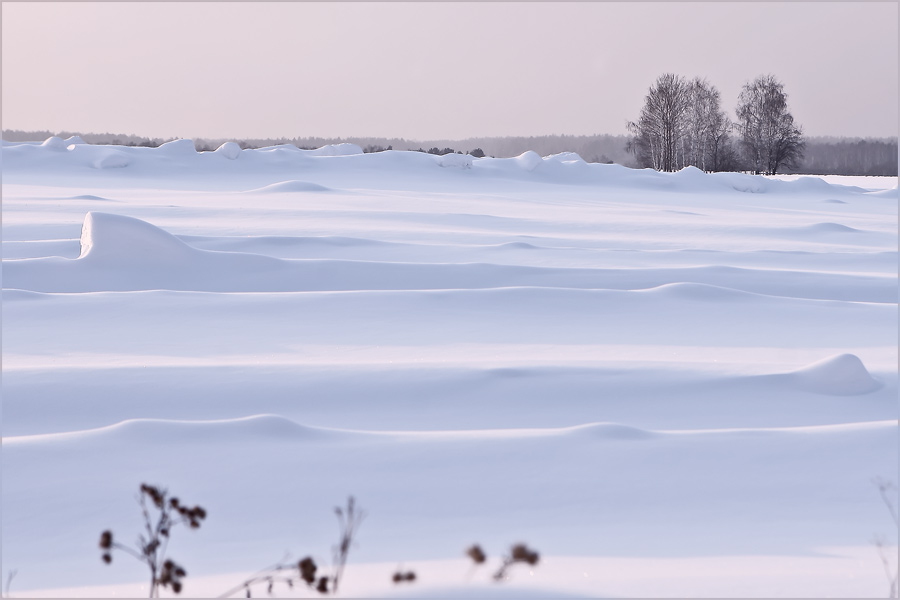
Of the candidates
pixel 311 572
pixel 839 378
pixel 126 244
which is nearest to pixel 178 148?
pixel 126 244

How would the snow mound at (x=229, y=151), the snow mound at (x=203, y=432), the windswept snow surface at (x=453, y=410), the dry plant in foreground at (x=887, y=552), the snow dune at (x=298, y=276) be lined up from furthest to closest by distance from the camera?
the snow mound at (x=229, y=151) < the snow dune at (x=298, y=276) < the snow mound at (x=203, y=432) < the windswept snow surface at (x=453, y=410) < the dry plant in foreground at (x=887, y=552)

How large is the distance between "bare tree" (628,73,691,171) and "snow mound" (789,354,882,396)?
26.9 metres

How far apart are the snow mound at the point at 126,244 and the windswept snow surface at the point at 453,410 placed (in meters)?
0.02

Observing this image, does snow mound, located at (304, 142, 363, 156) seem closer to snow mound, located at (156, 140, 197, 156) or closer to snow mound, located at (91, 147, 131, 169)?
snow mound, located at (156, 140, 197, 156)

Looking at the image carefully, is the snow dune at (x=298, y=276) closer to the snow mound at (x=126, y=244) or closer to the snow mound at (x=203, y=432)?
the snow mound at (x=126, y=244)

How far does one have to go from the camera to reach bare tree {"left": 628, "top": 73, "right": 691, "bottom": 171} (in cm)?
2975

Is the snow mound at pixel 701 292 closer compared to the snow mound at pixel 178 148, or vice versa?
the snow mound at pixel 701 292

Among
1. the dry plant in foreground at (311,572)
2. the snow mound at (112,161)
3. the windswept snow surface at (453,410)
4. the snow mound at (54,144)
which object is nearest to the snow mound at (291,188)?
the snow mound at (112,161)

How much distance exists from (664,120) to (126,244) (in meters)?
26.8

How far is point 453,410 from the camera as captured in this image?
329cm

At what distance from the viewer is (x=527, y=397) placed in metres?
3.41

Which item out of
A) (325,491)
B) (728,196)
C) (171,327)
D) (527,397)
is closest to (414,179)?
(728,196)

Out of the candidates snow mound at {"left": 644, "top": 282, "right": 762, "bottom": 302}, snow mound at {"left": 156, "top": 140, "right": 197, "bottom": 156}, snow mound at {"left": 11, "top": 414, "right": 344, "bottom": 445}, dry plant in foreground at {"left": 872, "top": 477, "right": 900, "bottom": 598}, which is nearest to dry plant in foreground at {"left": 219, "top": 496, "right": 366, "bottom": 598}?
snow mound at {"left": 11, "top": 414, "right": 344, "bottom": 445}

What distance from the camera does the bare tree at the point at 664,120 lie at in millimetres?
29750
